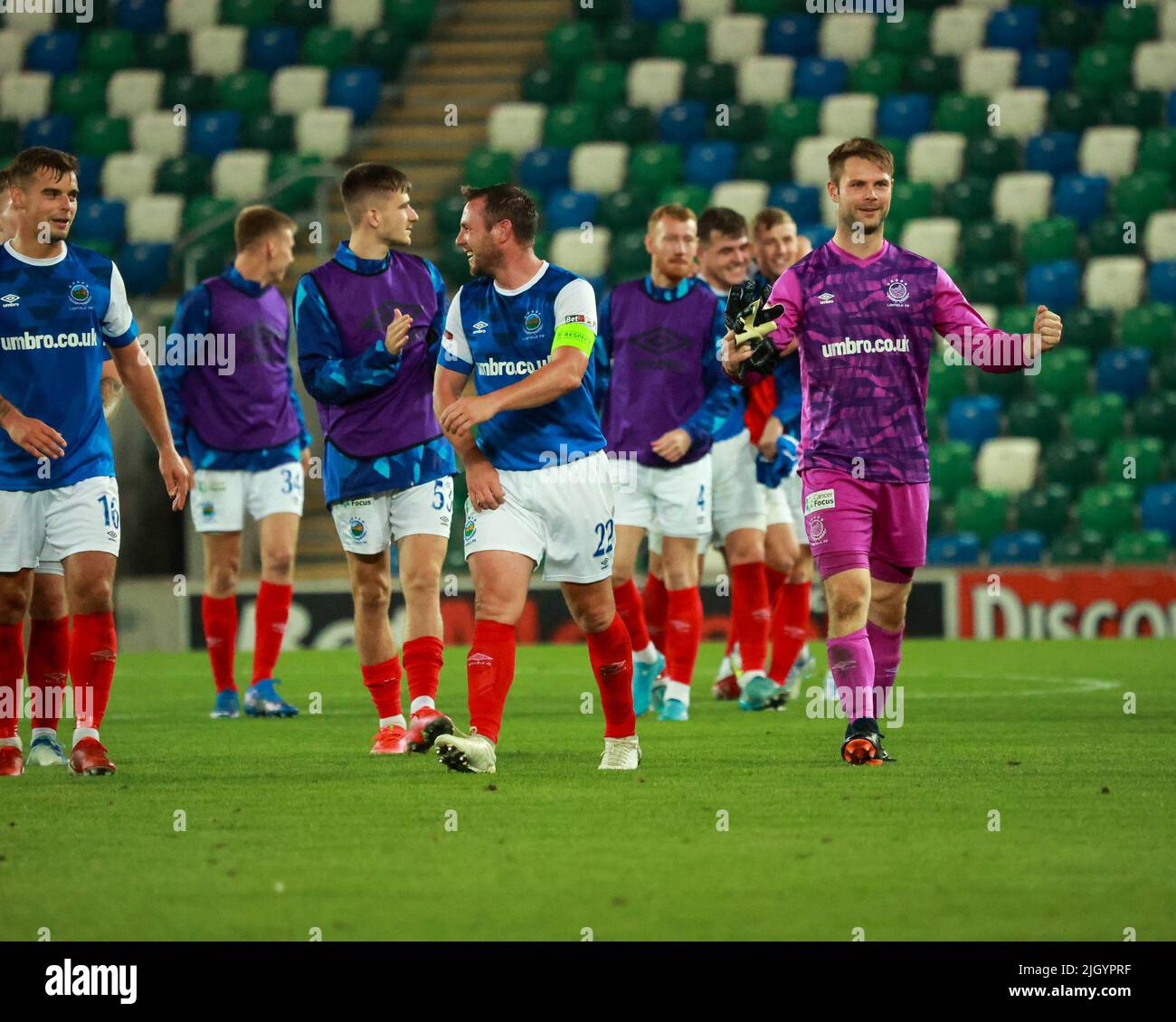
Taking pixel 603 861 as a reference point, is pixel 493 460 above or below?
above

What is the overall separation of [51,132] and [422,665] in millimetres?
15249

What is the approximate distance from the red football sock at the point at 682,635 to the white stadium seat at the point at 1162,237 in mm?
9578

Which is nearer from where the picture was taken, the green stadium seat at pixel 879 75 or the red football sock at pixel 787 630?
the red football sock at pixel 787 630

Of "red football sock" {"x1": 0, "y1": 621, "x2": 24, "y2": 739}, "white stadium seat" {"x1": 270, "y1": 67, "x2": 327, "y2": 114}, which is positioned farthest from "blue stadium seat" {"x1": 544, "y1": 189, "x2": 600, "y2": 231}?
"red football sock" {"x1": 0, "y1": 621, "x2": 24, "y2": 739}

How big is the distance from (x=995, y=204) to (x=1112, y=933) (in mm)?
14875

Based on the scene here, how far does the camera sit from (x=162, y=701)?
1052 cm

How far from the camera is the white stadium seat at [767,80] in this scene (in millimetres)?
19922

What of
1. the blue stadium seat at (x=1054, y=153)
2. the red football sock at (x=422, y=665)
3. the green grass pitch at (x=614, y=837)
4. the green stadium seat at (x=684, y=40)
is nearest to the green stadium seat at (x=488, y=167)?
the green stadium seat at (x=684, y=40)

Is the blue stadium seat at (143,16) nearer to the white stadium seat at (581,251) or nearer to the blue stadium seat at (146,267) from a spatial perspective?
the blue stadium seat at (146,267)

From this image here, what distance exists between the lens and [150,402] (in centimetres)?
691

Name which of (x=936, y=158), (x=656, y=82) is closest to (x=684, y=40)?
(x=656, y=82)

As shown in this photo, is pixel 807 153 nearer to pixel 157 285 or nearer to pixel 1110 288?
pixel 1110 288

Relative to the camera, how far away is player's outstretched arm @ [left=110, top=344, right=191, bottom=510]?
6.89m
